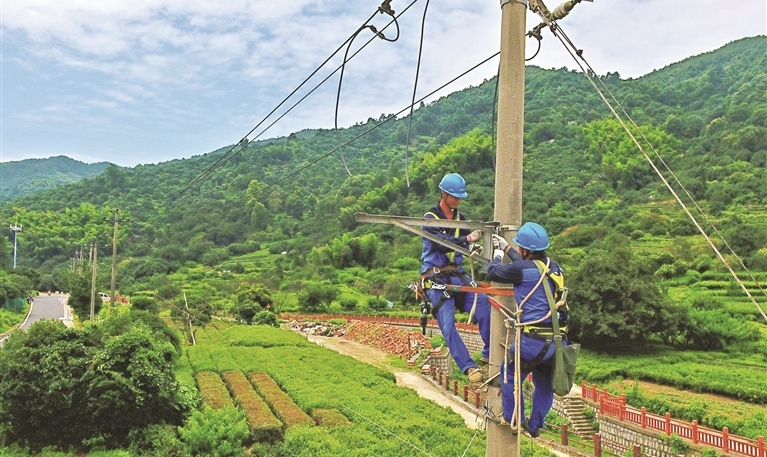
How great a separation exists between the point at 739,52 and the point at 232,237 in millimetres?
86091

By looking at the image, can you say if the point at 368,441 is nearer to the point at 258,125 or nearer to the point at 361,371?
the point at 258,125

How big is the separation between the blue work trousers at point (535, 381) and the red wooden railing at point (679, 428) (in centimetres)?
925

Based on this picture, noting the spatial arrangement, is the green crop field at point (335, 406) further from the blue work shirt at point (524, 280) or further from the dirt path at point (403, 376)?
the dirt path at point (403, 376)

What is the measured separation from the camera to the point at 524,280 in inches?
127

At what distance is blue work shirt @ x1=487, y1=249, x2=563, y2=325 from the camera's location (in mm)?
3209

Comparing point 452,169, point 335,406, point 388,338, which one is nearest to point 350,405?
point 335,406

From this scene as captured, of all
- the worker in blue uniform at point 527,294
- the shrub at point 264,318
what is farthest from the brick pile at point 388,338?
the worker in blue uniform at point 527,294

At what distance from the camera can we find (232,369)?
20031mm

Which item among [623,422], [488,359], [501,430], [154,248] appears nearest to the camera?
[501,430]

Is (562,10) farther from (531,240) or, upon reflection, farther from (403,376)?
(403,376)

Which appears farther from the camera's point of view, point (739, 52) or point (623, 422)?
point (739, 52)

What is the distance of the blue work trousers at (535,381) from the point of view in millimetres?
3232

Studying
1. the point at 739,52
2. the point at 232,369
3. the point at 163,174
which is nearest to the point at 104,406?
the point at 232,369

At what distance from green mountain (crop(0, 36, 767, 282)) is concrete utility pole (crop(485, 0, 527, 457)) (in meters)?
31.5
